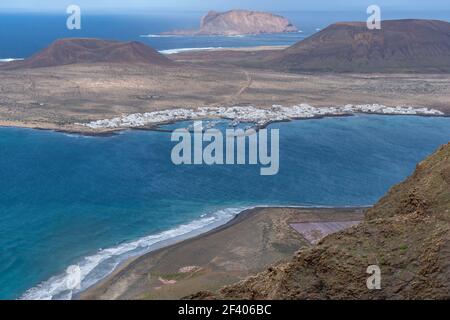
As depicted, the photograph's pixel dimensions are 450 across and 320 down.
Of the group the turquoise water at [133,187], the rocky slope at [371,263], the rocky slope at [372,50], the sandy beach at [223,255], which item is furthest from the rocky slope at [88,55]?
the rocky slope at [371,263]

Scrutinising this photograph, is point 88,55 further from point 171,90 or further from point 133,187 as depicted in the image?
point 133,187

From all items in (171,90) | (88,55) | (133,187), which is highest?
(88,55)

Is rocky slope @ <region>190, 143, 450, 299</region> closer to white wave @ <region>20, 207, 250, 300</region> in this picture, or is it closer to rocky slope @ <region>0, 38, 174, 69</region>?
white wave @ <region>20, 207, 250, 300</region>

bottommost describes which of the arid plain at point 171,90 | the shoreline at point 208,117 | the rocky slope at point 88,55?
the shoreline at point 208,117

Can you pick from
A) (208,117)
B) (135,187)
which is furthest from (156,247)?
(208,117)

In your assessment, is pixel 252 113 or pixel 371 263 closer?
pixel 371 263

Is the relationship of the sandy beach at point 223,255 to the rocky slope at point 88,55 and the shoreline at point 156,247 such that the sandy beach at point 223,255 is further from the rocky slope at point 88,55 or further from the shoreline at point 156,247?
the rocky slope at point 88,55
